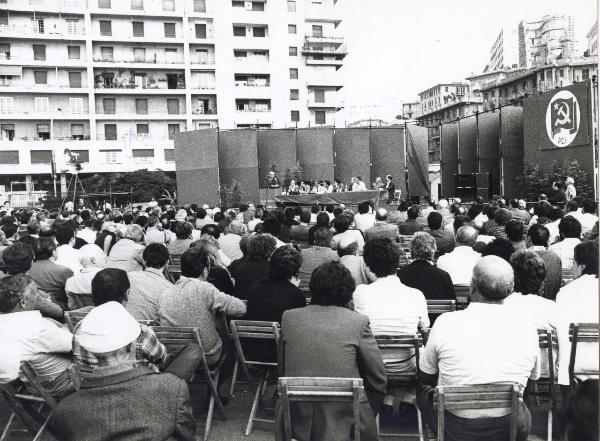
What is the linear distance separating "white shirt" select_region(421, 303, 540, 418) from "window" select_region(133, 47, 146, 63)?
45.6 m

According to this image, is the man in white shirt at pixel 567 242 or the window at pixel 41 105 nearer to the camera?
the man in white shirt at pixel 567 242

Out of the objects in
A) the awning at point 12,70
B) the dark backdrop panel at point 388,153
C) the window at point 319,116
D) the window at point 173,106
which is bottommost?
the dark backdrop panel at point 388,153

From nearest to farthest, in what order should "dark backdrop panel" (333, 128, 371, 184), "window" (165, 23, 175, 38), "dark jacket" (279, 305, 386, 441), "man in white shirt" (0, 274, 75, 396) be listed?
1. "dark jacket" (279, 305, 386, 441)
2. "man in white shirt" (0, 274, 75, 396)
3. "dark backdrop panel" (333, 128, 371, 184)
4. "window" (165, 23, 175, 38)

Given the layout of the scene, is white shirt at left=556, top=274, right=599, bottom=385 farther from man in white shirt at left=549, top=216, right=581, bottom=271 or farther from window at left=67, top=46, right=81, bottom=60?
window at left=67, top=46, right=81, bottom=60

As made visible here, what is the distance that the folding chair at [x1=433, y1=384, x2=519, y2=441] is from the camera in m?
2.53

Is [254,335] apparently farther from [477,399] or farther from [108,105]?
[108,105]

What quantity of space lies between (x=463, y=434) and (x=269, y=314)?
168 centimetres

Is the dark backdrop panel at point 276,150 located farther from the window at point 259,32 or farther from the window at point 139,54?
the window at point 139,54

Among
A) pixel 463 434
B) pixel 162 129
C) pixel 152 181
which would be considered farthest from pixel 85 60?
pixel 463 434

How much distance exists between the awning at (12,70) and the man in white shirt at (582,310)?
151 ft

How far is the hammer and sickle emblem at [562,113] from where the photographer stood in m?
16.9

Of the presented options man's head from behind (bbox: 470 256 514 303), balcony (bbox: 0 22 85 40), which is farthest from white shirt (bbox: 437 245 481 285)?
balcony (bbox: 0 22 85 40)

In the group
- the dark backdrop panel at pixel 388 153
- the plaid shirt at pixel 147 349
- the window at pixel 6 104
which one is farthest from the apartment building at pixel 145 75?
the plaid shirt at pixel 147 349

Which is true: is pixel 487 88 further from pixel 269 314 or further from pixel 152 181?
pixel 269 314
